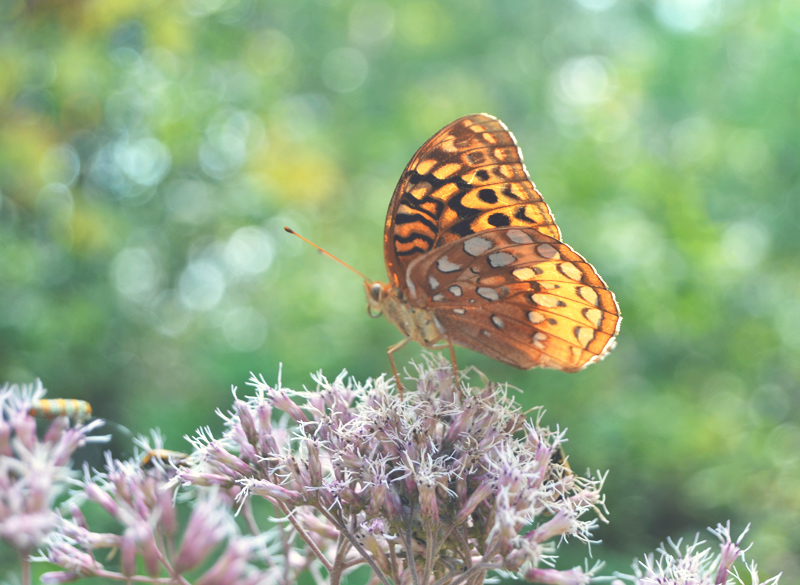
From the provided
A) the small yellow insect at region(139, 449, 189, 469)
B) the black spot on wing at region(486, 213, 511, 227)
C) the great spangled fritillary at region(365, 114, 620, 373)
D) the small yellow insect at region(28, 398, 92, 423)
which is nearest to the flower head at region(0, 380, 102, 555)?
the small yellow insect at region(28, 398, 92, 423)

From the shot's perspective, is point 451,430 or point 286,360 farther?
point 286,360

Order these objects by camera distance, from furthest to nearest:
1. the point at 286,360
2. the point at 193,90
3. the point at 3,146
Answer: the point at 193,90, the point at 286,360, the point at 3,146

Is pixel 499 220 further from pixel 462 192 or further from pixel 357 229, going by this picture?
pixel 357 229

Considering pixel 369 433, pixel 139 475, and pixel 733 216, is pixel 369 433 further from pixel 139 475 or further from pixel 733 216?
pixel 733 216

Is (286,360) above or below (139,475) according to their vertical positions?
below

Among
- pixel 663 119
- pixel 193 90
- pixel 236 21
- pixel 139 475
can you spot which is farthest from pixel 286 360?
pixel 663 119

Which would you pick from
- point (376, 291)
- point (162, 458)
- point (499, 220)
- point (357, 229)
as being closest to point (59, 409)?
point (162, 458)
